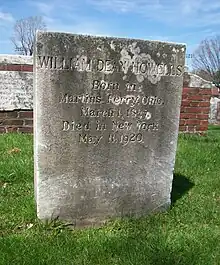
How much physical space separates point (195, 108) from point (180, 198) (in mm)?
3546

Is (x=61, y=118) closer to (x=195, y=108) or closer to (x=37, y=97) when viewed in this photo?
(x=37, y=97)

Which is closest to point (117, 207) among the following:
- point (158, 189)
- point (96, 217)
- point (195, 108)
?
point (96, 217)

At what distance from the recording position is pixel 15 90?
251 inches

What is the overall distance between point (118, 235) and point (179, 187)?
146 centimetres

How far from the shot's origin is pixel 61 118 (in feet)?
10.4

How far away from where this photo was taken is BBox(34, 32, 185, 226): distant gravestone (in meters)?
3.10

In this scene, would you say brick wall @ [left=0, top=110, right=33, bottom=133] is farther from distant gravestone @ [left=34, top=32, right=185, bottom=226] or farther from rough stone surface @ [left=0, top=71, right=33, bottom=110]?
distant gravestone @ [left=34, top=32, right=185, bottom=226]

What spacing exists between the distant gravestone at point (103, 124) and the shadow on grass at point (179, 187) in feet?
1.62

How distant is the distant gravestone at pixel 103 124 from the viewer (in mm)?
3102

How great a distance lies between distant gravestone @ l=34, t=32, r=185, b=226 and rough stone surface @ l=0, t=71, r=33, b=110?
337 centimetres

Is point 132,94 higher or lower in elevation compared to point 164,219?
higher

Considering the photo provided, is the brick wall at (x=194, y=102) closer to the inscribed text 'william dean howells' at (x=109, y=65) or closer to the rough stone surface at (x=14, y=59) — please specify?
the rough stone surface at (x=14, y=59)

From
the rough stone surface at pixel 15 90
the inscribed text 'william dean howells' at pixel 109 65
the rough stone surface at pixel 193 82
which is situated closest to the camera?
the inscribed text 'william dean howells' at pixel 109 65

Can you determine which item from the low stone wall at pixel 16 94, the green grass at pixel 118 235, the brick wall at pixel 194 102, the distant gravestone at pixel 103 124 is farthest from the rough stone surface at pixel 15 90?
the distant gravestone at pixel 103 124
